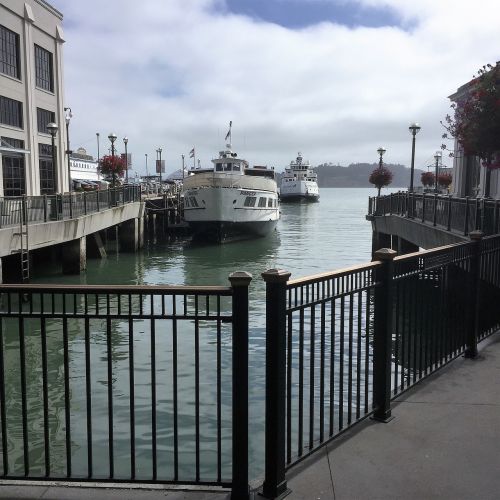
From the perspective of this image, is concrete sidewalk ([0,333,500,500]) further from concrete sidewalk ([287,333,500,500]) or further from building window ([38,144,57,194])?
building window ([38,144,57,194])

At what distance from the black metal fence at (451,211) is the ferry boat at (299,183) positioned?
88.1 metres

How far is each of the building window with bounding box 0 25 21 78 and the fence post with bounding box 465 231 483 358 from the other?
96.1ft

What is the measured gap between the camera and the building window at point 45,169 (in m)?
34.1

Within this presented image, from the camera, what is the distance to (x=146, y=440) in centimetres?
755

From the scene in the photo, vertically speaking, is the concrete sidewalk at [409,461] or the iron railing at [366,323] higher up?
the iron railing at [366,323]

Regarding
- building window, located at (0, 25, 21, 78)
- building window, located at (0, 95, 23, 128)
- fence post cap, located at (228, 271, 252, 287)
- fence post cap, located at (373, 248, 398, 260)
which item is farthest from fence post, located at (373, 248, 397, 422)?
building window, located at (0, 25, 21, 78)

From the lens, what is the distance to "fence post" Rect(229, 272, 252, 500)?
11.7 feet

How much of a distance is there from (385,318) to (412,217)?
722 inches

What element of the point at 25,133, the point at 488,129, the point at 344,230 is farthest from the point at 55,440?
the point at 344,230

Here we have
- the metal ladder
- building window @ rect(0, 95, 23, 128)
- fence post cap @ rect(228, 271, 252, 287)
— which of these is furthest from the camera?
building window @ rect(0, 95, 23, 128)

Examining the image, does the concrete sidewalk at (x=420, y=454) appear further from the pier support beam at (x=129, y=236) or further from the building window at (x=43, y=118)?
the building window at (x=43, y=118)

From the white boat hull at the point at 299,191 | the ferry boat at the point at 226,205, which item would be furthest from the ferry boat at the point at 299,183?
the ferry boat at the point at 226,205

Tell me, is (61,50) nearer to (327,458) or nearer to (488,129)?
(488,129)

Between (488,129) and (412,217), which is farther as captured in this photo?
(412,217)
